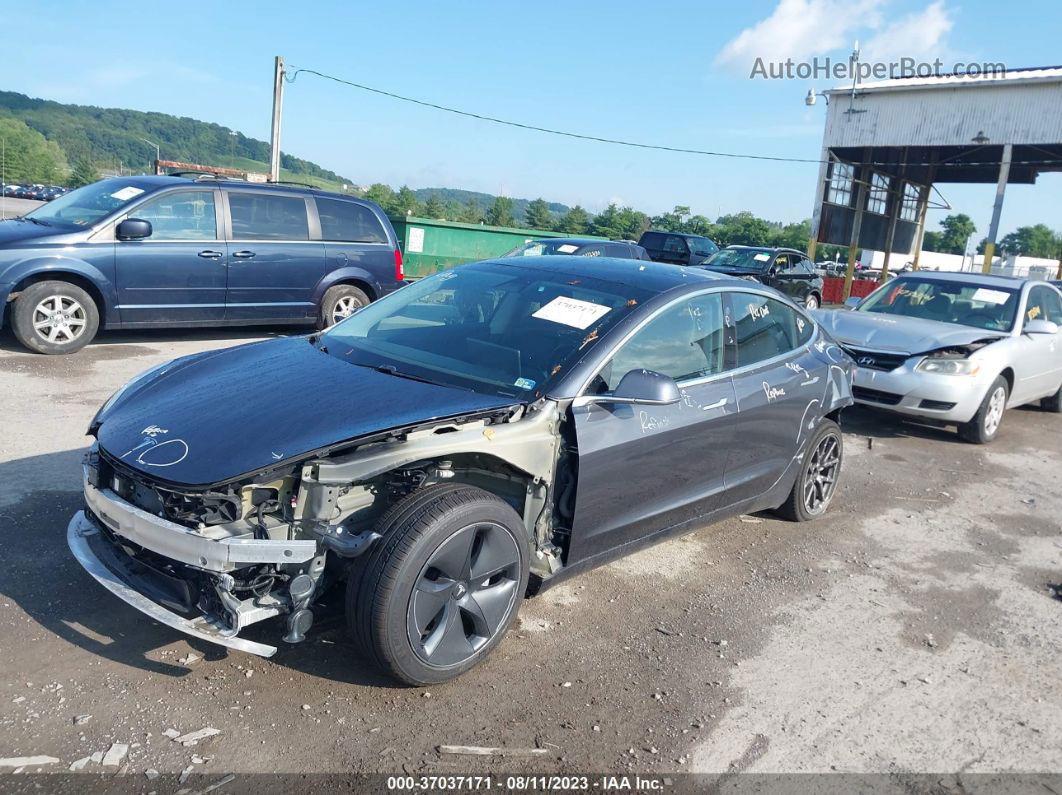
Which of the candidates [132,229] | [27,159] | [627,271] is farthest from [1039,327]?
[27,159]

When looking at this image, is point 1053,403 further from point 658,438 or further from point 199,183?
point 199,183

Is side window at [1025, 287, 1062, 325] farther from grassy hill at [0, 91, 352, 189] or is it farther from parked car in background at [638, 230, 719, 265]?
grassy hill at [0, 91, 352, 189]

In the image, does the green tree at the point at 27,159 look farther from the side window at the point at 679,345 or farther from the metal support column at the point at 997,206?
the side window at the point at 679,345

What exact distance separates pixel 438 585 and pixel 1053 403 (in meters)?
9.64

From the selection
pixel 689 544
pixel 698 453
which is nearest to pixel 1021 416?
pixel 689 544

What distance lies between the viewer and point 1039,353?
8.84 metres

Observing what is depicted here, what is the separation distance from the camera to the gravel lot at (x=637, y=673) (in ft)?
9.63

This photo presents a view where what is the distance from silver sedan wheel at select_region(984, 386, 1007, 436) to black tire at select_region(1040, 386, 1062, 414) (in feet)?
7.29

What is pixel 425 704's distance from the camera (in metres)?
3.18

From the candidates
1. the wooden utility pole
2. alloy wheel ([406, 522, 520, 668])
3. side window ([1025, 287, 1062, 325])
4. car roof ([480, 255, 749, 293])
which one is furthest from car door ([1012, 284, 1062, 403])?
the wooden utility pole

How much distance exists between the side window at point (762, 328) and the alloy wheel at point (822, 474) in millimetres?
732

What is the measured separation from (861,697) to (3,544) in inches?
157

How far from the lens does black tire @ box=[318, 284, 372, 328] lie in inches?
404

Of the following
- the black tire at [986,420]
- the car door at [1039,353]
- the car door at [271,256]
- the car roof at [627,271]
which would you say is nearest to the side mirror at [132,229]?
the car door at [271,256]
